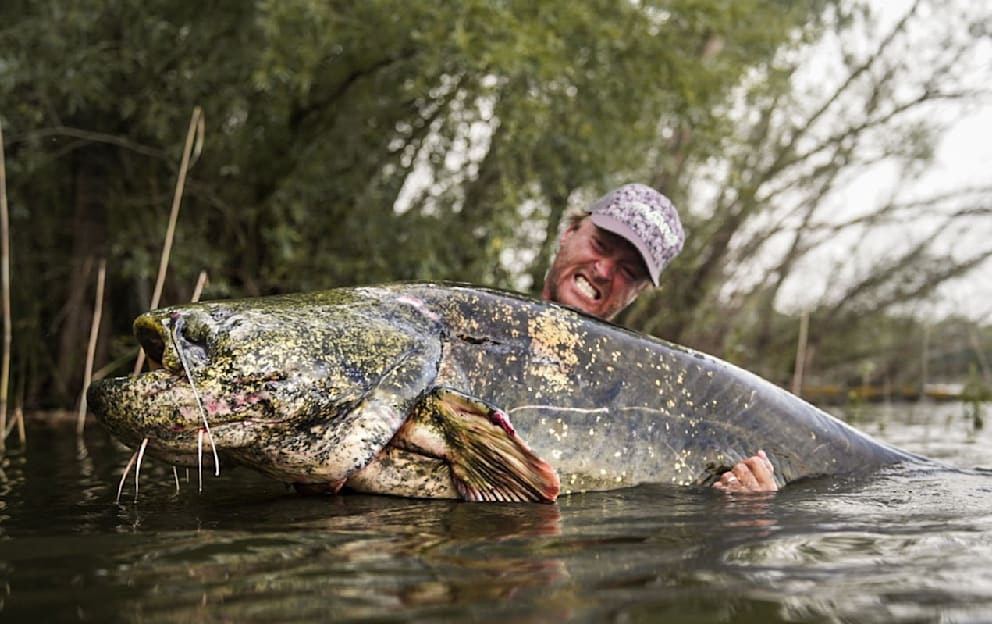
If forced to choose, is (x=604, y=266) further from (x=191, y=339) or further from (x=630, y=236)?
(x=191, y=339)

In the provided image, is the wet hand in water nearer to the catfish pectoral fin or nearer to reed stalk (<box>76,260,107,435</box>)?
the catfish pectoral fin

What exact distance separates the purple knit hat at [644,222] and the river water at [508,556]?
1.32 metres

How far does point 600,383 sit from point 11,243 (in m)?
7.20

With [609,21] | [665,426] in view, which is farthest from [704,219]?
[665,426]

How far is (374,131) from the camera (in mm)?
9367

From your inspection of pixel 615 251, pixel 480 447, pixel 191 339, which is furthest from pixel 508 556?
pixel 615 251

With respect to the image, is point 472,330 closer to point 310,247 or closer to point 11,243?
point 310,247

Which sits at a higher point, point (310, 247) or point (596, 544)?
point (310, 247)

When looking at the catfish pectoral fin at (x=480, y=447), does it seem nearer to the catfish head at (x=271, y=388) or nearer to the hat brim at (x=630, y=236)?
the catfish head at (x=271, y=388)

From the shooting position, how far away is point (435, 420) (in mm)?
3250

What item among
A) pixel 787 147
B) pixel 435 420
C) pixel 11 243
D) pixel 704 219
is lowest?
pixel 435 420

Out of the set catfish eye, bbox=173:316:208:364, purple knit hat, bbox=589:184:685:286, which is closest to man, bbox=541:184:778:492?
purple knit hat, bbox=589:184:685:286

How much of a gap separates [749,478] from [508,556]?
5.26 feet

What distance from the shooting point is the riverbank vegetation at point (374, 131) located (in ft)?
26.2
